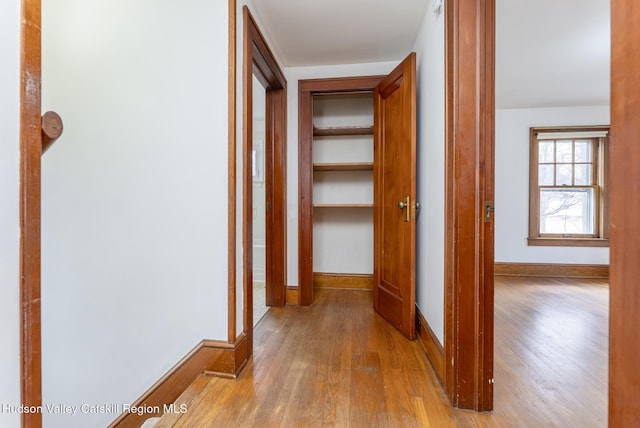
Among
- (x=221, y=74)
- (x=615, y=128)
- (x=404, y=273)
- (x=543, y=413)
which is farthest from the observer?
(x=404, y=273)

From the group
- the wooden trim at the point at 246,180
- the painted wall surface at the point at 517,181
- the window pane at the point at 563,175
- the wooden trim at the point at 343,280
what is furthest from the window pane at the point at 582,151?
the wooden trim at the point at 246,180

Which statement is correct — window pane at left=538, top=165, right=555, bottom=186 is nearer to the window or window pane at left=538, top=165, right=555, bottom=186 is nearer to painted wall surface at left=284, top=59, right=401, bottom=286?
the window

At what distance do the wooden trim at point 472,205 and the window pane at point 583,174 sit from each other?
13.0 ft

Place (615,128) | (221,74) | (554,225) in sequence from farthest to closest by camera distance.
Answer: (554,225) < (221,74) < (615,128)

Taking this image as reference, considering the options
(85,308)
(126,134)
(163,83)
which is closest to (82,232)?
(85,308)

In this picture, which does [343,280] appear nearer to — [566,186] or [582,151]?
[566,186]

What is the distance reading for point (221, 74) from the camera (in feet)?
5.30

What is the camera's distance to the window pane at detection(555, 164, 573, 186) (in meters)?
4.09

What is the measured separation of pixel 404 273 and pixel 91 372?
201 centimetres

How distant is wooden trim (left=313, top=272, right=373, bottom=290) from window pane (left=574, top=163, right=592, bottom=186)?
3.37m

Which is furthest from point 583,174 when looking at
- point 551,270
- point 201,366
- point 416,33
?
point 201,366

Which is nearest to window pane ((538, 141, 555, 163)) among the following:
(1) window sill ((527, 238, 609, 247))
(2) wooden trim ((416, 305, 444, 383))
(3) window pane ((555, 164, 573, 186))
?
(3) window pane ((555, 164, 573, 186))

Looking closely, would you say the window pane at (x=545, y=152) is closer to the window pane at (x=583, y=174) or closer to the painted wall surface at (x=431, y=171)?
the window pane at (x=583, y=174)

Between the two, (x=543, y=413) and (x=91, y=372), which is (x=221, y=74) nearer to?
(x=91, y=372)
